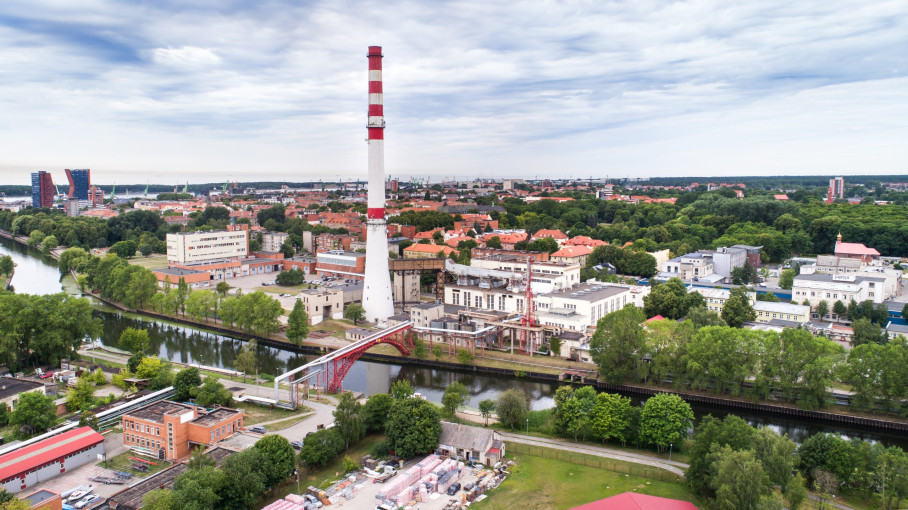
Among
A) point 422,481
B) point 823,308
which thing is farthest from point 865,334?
point 422,481

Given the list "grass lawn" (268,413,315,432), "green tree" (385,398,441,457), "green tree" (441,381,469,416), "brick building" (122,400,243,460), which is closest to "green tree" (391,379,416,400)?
"green tree" (441,381,469,416)

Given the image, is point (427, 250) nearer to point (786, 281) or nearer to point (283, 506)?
point (786, 281)

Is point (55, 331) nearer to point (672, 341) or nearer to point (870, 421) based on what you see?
point (672, 341)

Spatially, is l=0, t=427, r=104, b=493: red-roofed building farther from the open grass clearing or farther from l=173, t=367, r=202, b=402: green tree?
the open grass clearing

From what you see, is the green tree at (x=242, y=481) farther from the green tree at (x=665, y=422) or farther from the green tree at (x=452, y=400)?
the green tree at (x=665, y=422)

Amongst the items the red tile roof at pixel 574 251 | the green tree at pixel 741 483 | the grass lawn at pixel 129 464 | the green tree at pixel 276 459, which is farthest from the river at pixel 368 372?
the red tile roof at pixel 574 251

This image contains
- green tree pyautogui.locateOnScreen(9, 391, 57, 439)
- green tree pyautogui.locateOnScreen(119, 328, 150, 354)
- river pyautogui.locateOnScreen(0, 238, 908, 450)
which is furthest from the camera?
green tree pyautogui.locateOnScreen(119, 328, 150, 354)

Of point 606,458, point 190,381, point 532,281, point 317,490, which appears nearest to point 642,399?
A: point 606,458
